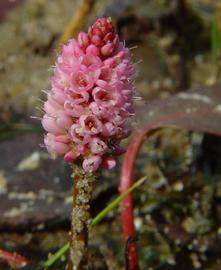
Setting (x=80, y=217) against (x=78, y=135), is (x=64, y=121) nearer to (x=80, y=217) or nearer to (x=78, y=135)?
(x=78, y=135)

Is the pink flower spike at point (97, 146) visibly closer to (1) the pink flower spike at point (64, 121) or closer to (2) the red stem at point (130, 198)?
(1) the pink flower spike at point (64, 121)

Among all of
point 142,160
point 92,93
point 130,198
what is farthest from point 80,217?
point 142,160

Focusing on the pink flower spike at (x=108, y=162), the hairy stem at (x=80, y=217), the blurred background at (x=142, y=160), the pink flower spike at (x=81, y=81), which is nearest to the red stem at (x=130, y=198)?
the blurred background at (x=142, y=160)

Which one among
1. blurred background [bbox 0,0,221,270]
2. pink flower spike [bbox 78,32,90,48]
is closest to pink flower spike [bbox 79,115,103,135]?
pink flower spike [bbox 78,32,90,48]

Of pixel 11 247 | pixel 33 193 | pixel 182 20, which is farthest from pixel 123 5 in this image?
pixel 11 247

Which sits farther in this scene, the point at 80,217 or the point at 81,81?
the point at 80,217
